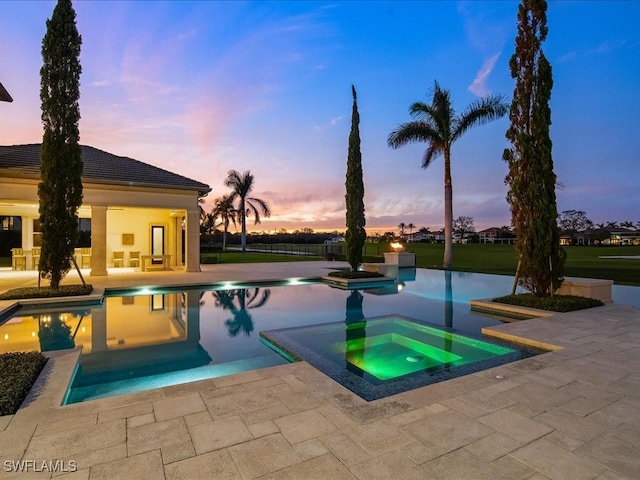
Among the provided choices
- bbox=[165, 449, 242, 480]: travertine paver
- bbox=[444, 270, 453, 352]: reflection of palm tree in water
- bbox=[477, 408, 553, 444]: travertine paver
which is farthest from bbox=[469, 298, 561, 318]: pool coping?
bbox=[165, 449, 242, 480]: travertine paver

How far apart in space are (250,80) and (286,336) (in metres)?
12.2

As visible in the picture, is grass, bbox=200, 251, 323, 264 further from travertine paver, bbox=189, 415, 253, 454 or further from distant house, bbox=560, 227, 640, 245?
distant house, bbox=560, 227, 640, 245

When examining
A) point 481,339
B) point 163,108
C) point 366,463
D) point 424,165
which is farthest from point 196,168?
point 366,463

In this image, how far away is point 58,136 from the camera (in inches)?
379

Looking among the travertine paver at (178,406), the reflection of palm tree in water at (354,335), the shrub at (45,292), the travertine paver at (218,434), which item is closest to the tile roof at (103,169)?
the shrub at (45,292)

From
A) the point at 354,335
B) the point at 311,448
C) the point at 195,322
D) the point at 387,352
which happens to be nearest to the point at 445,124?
the point at 354,335

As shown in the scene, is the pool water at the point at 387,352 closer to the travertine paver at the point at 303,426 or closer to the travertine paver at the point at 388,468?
the travertine paver at the point at 303,426

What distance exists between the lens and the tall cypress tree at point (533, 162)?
830cm

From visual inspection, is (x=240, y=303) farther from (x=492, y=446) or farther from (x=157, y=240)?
(x=157, y=240)

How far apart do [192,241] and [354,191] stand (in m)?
7.71

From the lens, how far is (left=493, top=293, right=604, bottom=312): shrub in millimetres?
7656

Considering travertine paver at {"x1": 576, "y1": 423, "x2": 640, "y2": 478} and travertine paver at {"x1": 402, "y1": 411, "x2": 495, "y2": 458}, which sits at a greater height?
travertine paver at {"x1": 402, "y1": 411, "x2": 495, "y2": 458}

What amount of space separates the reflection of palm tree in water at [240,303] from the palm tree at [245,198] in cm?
2082

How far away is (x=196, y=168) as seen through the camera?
24.3 m
